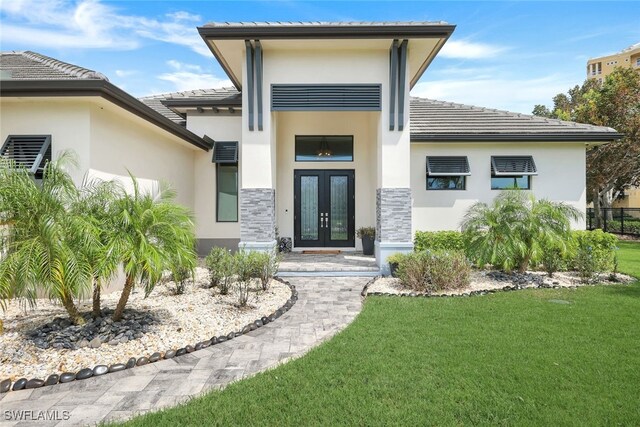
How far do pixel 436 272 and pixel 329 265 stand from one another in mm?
3090

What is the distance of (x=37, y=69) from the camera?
20.8 feet

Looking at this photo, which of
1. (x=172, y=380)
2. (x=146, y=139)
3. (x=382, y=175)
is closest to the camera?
(x=172, y=380)

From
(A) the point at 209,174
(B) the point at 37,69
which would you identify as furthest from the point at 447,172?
(B) the point at 37,69

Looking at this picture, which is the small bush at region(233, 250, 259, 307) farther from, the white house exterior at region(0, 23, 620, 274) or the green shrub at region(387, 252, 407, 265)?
the green shrub at region(387, 252, 407, 265)

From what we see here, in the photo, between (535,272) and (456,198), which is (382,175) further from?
(535,272)

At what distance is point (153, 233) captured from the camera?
434cm

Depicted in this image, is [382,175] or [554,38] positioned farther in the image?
[554,38]

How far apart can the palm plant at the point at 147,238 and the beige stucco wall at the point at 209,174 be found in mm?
6116

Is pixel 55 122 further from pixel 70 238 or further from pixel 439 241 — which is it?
pixel 439 241

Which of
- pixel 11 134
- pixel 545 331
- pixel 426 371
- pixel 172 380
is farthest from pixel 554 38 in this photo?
pixel 11 134

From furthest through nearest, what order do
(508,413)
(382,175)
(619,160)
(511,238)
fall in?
(619,160)
(382,175)
(511,238)
(508,413)

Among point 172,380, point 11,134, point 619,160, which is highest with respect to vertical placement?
point 619,160

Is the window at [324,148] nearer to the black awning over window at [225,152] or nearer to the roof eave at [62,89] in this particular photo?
the black awning over window at [225,152]

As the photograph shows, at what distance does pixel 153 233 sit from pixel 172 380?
1.90m
